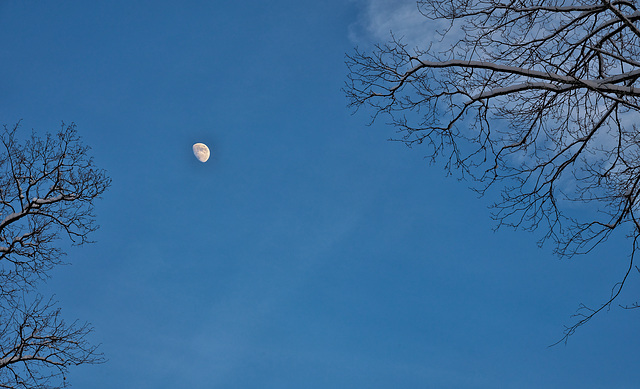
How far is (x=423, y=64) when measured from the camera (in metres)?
6.16

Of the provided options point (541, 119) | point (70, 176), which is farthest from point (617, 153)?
point (70, 176)

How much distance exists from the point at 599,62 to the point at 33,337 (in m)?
9.06

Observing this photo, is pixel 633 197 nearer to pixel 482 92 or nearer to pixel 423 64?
pixel 482 92

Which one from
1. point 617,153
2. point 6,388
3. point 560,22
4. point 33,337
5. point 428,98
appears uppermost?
point 560,22

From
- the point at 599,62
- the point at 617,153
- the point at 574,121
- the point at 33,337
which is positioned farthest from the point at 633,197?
the point at 33,337

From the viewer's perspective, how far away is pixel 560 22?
20.4 ft

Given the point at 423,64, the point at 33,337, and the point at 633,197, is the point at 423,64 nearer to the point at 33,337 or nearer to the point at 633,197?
the point at 633,197

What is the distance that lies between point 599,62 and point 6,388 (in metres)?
9.50

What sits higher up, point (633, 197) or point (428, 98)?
point (428, 98)

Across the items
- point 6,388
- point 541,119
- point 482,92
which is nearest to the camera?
point 482,92

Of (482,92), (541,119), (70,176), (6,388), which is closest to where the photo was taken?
(482,92)

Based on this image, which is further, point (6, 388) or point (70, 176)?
point (70, 176)

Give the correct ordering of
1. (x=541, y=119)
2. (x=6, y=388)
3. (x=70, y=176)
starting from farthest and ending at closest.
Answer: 1. (x=70, y=176)
2. (x=6, y=388)
3. (x=541, y=119)

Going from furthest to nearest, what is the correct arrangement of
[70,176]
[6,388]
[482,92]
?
1. [70,176]
2. [6,388]
3. [482,92]
